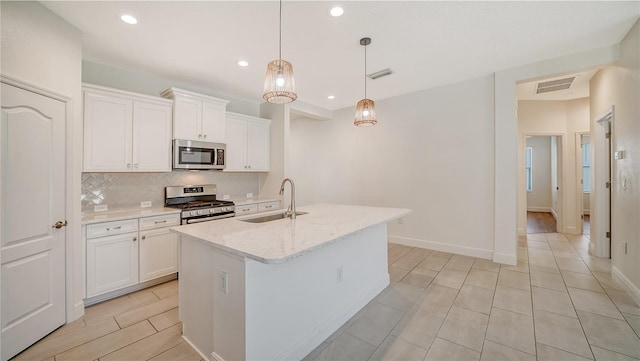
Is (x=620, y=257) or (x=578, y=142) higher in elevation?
(x=578, y=142)

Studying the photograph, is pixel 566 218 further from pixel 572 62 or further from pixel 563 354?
pixel 563 354

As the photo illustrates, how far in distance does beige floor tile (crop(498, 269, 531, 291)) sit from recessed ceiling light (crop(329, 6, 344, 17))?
3373 mm

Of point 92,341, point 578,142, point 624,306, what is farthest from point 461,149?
point 92,341

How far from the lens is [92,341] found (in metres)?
2.04

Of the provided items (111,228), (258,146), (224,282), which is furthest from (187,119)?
(224,282)

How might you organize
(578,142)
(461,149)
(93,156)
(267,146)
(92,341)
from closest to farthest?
(92,341)
(93,156)
(461,149)
(267,146)
(578,142)

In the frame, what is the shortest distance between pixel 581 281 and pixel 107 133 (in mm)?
5781

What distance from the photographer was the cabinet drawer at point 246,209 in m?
3.97

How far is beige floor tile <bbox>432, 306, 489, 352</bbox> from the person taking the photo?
2.00 metres

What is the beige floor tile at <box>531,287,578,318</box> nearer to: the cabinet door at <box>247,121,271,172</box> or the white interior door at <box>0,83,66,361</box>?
the cabinet door at <box>247,121,271,172</box>

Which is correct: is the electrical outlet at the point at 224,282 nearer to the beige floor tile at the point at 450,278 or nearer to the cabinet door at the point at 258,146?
the beige floor tile at the point at 450,278

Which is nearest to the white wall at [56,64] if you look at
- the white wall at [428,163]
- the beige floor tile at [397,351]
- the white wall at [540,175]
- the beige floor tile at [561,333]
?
the beige floor tile at [397,351]

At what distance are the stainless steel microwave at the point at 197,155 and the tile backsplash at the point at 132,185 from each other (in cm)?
42

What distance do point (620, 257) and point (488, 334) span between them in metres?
2.21
